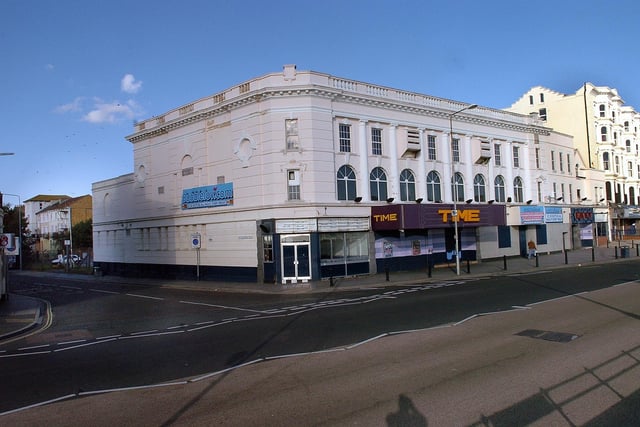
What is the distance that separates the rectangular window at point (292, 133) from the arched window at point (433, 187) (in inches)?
435

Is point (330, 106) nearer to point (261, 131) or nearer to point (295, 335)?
point (261, 131)

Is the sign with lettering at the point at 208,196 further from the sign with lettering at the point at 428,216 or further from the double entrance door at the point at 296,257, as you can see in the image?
the sign with lettering at the point at 428,216

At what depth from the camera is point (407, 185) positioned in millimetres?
34250

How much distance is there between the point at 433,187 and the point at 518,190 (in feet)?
37.4

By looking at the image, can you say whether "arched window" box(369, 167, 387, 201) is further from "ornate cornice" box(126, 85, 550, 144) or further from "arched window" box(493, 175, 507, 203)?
"arched window" box(493, 175, 507, 203)

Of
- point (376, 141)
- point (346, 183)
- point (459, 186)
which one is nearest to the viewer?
point (346, 183)

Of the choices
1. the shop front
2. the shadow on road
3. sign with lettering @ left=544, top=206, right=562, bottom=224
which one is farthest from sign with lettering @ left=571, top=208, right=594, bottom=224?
the shadow on road

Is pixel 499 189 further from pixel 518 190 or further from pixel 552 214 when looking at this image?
pixel 552 214

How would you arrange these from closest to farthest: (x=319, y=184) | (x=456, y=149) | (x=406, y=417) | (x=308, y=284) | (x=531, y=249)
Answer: (x=406, y=417)
(x=308, y=284)
(x=319, y=184)
(x=456, y=149)
(x=531, y=249)

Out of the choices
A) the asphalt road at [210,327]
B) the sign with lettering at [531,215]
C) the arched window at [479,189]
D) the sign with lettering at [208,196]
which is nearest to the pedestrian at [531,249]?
the sign with lettering at [531,215]

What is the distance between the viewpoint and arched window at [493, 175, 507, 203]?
134ft

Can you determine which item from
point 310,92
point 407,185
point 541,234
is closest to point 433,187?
point 407,185

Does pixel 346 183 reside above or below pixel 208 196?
above

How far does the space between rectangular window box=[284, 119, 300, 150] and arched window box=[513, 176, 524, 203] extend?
72.4 feet
